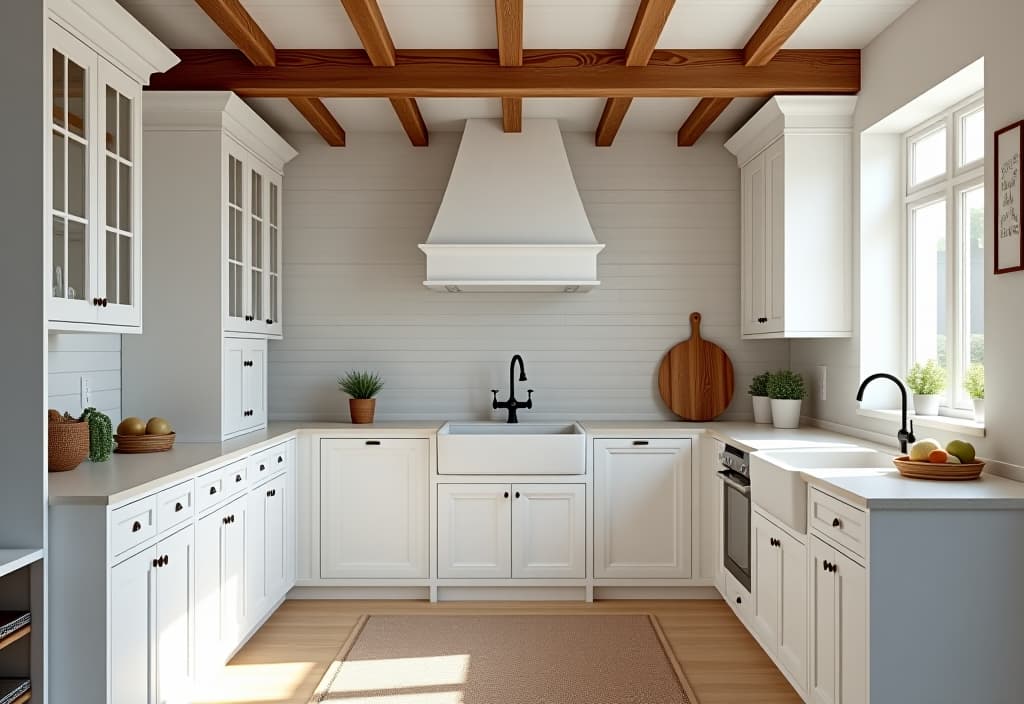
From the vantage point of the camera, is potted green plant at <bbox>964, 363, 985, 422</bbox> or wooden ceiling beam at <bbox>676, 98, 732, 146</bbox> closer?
potted green plant at <bbox>964, 363, 985, 422</bbox>

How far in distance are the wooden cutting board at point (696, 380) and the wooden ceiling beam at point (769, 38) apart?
1205 mm

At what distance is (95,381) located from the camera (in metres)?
3.54

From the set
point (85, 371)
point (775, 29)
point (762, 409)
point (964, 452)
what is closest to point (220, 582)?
point (85, 371)

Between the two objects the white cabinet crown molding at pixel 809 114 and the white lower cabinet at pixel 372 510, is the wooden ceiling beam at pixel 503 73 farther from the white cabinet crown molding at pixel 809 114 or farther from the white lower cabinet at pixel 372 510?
the white lower cabinet at pixel 372 510

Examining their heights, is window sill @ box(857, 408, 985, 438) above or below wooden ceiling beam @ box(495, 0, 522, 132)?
below

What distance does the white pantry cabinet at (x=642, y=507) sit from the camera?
4441 millimetres

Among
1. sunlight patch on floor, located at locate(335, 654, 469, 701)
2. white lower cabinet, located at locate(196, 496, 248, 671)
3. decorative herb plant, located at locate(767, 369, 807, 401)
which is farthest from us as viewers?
decorative herb plant, located at locate(767, 369, 807, 401)

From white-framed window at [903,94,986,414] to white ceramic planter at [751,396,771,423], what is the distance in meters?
1.03

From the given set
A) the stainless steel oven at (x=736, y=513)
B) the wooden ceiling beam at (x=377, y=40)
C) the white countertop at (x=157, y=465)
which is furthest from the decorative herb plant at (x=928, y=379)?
the wooden ceiling beam at (x=377, y=40)

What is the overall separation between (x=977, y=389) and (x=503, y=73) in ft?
7.60

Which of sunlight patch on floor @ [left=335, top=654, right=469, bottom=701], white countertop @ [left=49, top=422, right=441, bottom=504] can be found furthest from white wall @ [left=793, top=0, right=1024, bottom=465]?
white countertop @ [left=49, top=422, right=441, bottom=504]

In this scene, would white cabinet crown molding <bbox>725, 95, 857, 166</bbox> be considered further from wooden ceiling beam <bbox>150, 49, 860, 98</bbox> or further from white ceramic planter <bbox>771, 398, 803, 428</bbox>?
white ceramic planter <bbox>771, 398, 803, 428</bbox>

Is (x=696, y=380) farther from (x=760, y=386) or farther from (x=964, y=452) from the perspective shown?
(x=964, y=452)

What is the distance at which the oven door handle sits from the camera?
3698mm
